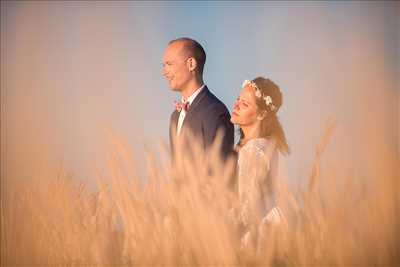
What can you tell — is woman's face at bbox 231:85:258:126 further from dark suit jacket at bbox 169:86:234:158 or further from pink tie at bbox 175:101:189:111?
pink tie at bbox 175:101:189:111

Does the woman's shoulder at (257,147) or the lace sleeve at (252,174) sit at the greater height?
the woman's shoulder at (257,147)

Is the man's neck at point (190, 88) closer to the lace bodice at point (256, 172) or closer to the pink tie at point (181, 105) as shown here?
the pink tie at point (181, 105)

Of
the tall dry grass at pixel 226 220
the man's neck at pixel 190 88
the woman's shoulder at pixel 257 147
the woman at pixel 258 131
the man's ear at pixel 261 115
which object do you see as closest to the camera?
the tall dry grass at pixel 226 220

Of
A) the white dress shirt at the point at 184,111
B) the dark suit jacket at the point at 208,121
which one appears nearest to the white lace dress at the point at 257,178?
the dark suit jacket at the point at 208,121

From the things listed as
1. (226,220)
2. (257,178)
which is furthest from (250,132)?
(226,220)

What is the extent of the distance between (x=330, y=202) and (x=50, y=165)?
1047 mm

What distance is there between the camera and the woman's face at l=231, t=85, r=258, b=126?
8.64ft

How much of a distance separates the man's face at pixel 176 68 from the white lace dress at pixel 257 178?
51 cm

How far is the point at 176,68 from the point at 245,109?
44 cm

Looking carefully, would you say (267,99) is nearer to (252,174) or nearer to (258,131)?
(258,131)

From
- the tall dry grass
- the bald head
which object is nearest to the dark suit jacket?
the bald head

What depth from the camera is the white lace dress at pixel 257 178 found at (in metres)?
1.90

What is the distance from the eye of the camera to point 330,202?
60.5 inches

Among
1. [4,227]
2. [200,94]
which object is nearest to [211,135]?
[200,94]
